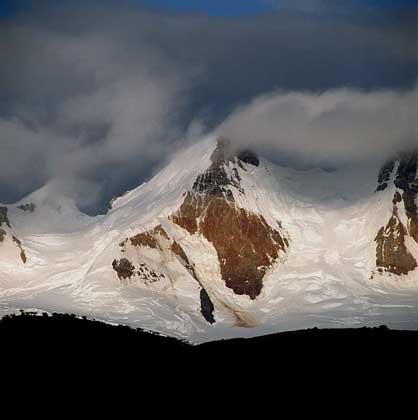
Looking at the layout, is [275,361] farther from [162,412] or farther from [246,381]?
[162,412]

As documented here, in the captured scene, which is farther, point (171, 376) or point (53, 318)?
point (53, 318)

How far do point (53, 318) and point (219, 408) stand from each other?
2823 cm

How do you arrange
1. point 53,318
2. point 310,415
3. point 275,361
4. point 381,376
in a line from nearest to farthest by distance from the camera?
point 310,415, point 381,376, point 275,361, point 53,318

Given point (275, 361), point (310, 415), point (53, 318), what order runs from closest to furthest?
point (310, 415), point (275, 361), point (53, 318)

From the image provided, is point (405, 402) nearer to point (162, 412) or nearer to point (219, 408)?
point (219, 408)

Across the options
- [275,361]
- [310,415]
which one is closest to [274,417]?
[310,415]

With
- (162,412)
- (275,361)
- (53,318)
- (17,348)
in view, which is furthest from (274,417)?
(53,318)

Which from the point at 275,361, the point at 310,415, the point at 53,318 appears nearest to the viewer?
the point at 310,415

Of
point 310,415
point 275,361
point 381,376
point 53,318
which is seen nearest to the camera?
point 310,415

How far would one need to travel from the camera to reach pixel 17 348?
78125 mm

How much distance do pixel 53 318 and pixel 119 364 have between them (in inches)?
629

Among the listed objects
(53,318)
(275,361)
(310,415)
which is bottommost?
(310,415)

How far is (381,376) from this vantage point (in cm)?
7756

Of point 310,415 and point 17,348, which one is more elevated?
point 17,348
